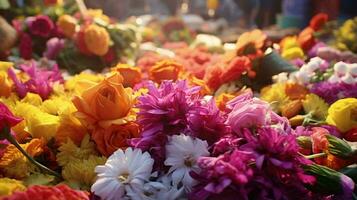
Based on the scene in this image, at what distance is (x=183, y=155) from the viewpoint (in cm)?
99

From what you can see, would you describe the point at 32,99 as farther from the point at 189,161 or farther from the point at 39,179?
the point at 189,161

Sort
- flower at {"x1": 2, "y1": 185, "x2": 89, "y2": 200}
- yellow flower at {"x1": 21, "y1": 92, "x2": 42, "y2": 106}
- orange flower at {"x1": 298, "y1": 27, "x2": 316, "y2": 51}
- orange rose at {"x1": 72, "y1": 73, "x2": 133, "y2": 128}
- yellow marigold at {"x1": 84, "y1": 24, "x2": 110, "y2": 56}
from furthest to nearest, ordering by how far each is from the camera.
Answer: orange flower at {"x1": 298, "y1": 27, "x2": 316, "y2": 51}
yellow marigold at {"x1": 84, "y1": 24, "x2": 110, "y2": 56}
yellow flower at {"x1": 21, "y1": 92, "x2": 42, "y2": 106}
orange rose at {"x1": 72, "y1": 73, "x2": 133, "y2": 128}
flower at {"x1": 2, "y1": 185, "x2": 89, "y2": 200}

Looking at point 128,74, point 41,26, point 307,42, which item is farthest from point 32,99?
point 307,42

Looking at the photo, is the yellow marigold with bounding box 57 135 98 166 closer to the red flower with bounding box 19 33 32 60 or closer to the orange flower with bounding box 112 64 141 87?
the orange flower with bounding box 112 64 141 87

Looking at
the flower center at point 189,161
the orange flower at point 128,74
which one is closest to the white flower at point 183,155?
the flower center at point 189,161

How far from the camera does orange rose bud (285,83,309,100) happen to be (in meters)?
1.58

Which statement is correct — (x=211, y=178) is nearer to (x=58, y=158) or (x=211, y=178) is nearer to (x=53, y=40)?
(x=58, y=158)

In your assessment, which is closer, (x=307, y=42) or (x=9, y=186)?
(x=9, y=186)

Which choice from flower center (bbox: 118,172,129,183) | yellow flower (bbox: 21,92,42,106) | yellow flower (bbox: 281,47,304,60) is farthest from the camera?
yellow flower (bbox: 281,47,304,60)

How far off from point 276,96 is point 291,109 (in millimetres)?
108

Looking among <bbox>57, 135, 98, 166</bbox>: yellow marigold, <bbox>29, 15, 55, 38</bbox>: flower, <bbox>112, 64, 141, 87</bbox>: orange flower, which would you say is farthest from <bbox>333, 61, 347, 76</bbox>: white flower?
<bbox>29, 15, 55, 38</bbox>: flower

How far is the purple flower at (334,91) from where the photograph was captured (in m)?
1.49

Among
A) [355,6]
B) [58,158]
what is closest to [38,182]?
[58,158]

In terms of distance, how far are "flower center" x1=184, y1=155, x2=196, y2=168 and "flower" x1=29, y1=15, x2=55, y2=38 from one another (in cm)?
167
